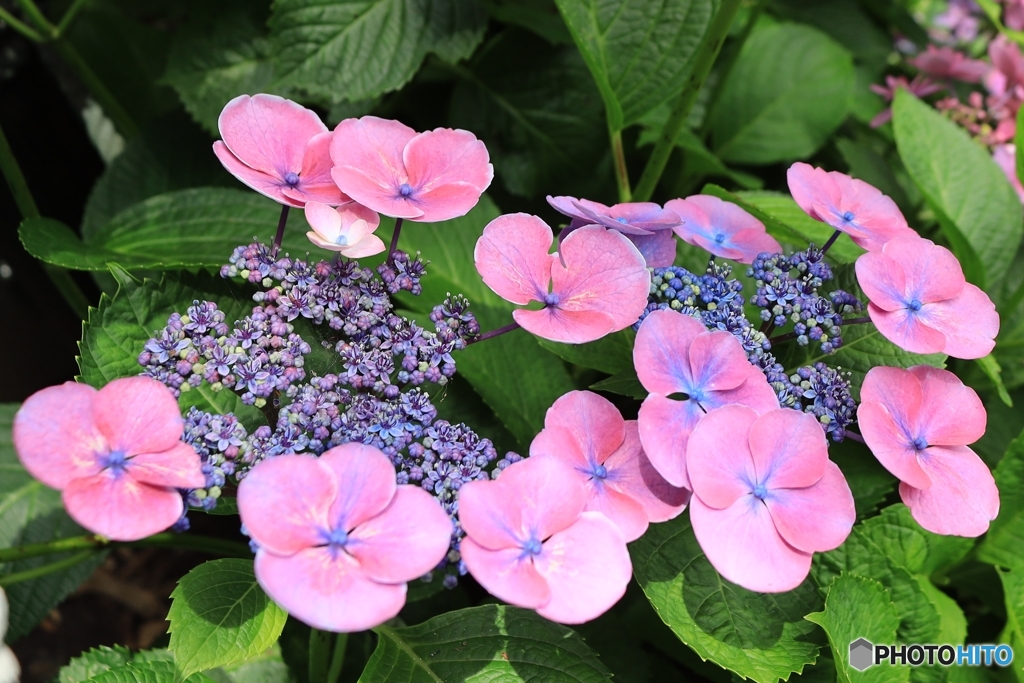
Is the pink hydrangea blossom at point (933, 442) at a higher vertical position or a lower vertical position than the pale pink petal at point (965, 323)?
lower

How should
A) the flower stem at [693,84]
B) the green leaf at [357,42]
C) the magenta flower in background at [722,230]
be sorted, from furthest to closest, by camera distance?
1. the green leaf at [357,42]
2. the flower stem at [693,84]
3. the magenta flower in background at [722,230]

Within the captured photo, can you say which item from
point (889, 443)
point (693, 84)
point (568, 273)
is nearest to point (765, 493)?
point (889, 443)

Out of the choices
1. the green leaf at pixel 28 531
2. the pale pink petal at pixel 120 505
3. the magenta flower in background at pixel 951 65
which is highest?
the magenta flower in background at pixel 951 65

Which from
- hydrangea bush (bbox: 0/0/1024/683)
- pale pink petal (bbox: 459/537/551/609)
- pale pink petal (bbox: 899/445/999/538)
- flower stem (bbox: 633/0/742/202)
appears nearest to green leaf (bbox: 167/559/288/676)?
hydrangea bush (bbox: 0/0/1024/683)

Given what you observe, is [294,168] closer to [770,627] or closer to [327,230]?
[327,230]

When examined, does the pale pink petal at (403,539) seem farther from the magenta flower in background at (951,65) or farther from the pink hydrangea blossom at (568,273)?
the magenta flower in background at (951,65)

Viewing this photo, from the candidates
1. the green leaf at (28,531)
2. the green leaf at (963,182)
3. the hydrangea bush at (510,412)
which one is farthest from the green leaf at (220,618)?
the green leaf at (963,182)

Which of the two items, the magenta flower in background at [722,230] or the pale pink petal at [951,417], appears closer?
the pale pink petal at [951,417]

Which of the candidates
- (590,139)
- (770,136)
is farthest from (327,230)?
(770,136)
